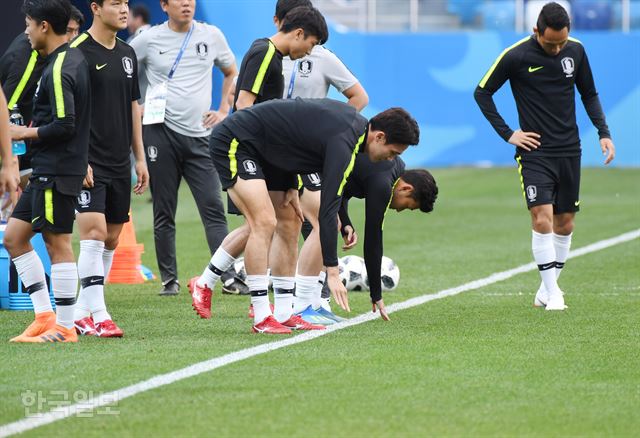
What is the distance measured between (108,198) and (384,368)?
2.37m

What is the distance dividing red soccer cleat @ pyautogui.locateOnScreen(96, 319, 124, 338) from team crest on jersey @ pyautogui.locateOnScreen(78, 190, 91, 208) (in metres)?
0.71

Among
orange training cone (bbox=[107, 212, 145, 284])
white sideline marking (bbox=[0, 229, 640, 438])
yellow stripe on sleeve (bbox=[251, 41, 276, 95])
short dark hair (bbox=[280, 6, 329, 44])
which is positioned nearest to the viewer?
white sideline marking (bbox=[0, 229, 640, 438])

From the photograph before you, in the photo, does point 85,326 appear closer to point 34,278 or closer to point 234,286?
point 34,278

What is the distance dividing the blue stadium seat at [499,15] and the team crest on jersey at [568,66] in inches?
798

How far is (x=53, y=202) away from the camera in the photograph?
7535 millimetres

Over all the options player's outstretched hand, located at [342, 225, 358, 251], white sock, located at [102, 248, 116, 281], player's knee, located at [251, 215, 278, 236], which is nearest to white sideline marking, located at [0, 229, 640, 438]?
player's outstretched hand, located at [342, 225, 358, 251]

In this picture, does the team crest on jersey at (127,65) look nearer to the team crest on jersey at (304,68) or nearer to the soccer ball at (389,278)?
the team crest on jersey at (304,68)

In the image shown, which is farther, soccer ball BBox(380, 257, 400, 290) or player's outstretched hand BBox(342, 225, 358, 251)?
soccer ball BBox(380, 257, 400, 290)

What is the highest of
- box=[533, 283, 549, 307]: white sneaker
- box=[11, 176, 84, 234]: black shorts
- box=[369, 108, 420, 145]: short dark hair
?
box=[369, 108, 420, 145]: short dark hair

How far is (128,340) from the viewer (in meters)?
7.89

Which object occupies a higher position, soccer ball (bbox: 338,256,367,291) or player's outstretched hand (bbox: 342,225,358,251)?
player's outstretched hand (bbox: 342,225,358,251)

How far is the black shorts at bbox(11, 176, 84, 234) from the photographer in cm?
753

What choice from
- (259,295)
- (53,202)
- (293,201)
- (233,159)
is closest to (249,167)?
(233,159)

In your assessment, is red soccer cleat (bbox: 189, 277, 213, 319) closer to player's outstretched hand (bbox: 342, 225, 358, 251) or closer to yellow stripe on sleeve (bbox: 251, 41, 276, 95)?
player's outstretched hand (bbox: 342, 225, 358, 251)
